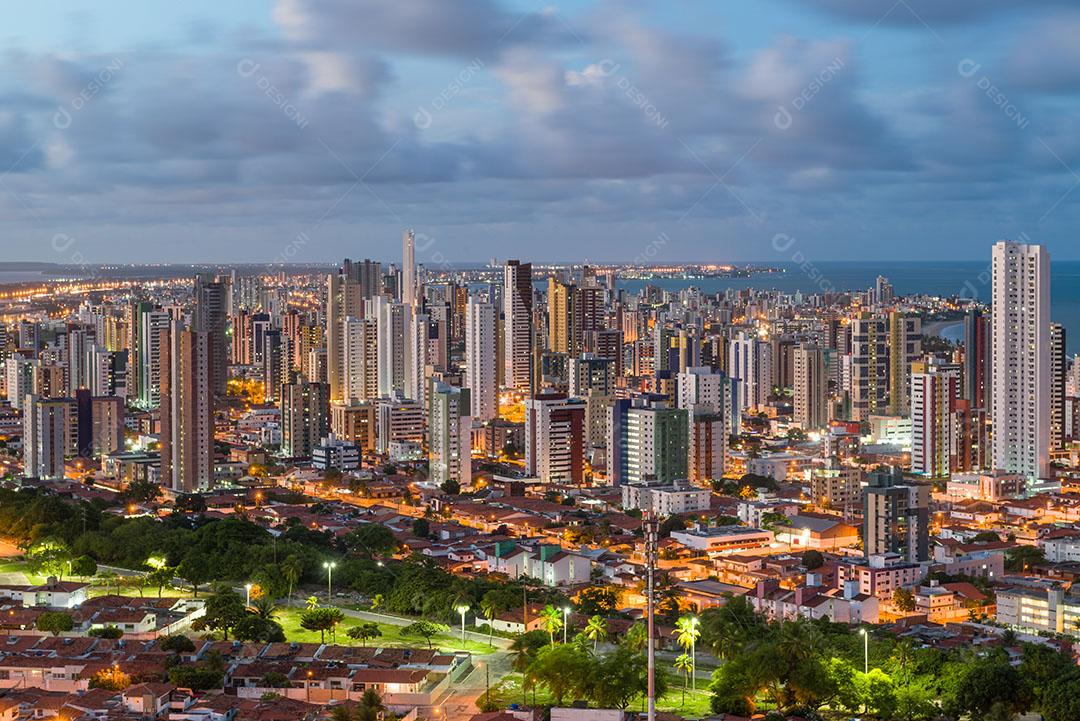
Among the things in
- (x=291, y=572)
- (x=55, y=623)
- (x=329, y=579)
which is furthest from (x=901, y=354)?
(x=55, y=623)

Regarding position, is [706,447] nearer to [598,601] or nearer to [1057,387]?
[1057,387]

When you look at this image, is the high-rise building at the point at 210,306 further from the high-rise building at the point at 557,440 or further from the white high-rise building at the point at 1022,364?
the white high-rise building at the point at 1022,364

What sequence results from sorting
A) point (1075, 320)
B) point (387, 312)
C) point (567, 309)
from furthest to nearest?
point (1075, 320) → point (567, 309) → point (387, 312)

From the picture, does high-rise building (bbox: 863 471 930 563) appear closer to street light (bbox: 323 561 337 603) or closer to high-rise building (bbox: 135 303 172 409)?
street light (bbox: 323 561 337 603)

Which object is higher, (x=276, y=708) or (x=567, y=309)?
(x=567, y=309)

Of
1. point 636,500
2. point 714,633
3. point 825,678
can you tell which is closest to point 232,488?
point 636,500

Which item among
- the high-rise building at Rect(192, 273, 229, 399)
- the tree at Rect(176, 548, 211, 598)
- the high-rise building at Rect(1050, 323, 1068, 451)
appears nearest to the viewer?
the tree at Rect(176, 548, 211, 598)

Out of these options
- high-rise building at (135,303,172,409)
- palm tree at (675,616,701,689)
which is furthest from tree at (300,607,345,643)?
high-rise building at (135,303,172,409)

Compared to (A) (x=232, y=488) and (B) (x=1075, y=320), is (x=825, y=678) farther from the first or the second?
(B) (x=1075, y=320)
